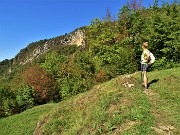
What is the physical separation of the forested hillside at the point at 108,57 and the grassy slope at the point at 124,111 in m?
18.3

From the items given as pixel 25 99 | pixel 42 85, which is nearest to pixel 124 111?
pixel 25 99

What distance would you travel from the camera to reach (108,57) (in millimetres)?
46031

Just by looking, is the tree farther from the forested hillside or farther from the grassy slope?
the grassy slope

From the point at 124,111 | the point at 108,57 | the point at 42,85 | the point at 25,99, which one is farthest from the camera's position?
the point at 42,85

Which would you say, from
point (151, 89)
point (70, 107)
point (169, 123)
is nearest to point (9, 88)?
point (70, 107)

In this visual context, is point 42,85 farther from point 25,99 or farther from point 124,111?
point 124,111

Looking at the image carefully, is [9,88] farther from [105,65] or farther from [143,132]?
[143,132]

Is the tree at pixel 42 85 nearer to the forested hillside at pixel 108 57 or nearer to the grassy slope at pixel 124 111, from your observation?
the forested hillside at pixel 108 57

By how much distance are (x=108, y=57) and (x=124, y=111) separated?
29.9 m

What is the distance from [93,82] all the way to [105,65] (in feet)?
9.64

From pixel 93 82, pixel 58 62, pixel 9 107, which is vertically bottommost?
pixel 9 107

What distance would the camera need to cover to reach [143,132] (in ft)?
45.0

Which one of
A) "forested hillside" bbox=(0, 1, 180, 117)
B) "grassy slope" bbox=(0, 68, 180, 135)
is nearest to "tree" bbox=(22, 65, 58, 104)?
"forested hillside" bbox=(0, 1, 180, 117)

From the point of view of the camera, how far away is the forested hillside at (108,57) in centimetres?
4022
